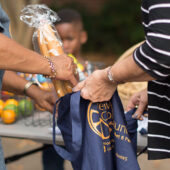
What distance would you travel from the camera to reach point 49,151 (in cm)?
267

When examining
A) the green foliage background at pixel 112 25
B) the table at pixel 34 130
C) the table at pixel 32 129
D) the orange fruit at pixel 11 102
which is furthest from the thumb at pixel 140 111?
the green foliage background at pixel 112 25

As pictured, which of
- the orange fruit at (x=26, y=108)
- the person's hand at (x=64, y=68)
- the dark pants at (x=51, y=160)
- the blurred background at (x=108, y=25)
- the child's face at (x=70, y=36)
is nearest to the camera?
the person's hand at (x=64, y=68)

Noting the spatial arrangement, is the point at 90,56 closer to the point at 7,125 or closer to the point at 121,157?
the point at 7,125

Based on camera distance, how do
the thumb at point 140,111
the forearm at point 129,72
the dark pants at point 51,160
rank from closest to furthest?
the forearm at point 129,72, the thumb at point 140,111, the dark pants at point 51,160

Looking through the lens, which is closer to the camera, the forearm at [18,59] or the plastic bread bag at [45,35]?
the forearm at [18,59]

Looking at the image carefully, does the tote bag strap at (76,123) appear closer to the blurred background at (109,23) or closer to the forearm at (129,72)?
the forearm at (129,72)

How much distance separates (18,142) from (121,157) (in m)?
2.77

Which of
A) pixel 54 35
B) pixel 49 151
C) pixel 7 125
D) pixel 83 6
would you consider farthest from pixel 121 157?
pixel 83 6

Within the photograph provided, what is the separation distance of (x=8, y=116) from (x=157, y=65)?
120 centimetres

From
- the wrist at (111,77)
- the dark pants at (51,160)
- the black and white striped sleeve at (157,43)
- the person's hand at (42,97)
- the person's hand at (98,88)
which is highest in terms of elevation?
the black and white striped sleeve at (157,43)

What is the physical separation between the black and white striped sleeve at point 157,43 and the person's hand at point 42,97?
759mm

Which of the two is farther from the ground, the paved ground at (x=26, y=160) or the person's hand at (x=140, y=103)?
the person's hand at (x=140, y=103)

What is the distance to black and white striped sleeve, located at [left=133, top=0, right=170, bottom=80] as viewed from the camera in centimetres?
106

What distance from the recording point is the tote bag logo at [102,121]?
136 centimetres
